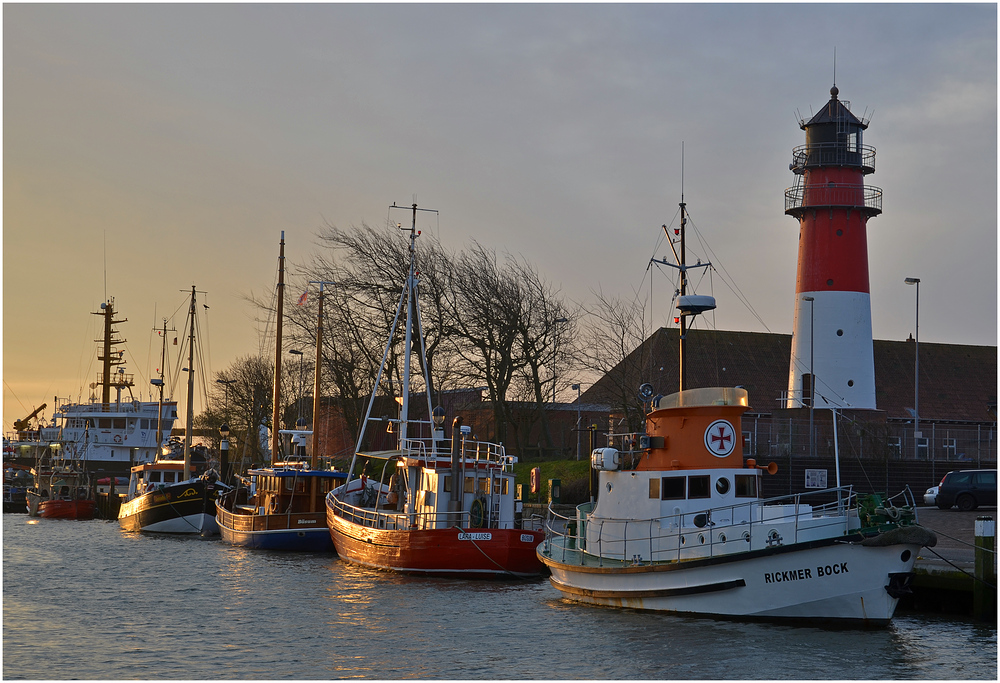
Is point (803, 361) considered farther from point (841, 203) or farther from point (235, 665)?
point (235, 665)

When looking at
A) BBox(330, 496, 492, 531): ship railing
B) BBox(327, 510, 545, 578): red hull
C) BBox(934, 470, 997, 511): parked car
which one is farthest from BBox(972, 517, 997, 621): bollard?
BBox(934, 470, 997, 511): parked car

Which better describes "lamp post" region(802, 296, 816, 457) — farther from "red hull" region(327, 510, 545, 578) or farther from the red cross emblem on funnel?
the red cross emblem on funnel

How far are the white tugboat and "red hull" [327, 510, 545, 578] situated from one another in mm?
3615

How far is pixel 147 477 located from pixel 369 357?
15.0 m

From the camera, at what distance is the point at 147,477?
56312 mm

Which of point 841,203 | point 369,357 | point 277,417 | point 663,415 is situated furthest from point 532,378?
point 663,415

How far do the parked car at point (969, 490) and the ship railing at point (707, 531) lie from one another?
15.8 meters

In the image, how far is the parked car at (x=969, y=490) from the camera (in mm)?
35281

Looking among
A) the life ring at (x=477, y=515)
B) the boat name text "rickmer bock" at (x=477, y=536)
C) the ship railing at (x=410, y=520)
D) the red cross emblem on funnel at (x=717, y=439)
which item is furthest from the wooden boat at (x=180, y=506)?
the red cross emblem on funnel at (x=717, y=439)

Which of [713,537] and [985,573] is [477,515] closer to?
[713,537]

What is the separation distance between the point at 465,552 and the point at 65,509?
140 ft

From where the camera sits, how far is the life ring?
1186 inches

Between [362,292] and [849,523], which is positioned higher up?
[362,292]

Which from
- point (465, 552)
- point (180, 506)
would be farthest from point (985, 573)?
point (180, 506)
